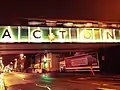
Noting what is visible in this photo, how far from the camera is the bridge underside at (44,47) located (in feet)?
13.9

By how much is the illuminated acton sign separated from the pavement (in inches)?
22.1

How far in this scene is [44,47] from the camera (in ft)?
14.4

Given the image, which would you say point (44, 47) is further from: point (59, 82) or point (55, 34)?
point (59, 82)

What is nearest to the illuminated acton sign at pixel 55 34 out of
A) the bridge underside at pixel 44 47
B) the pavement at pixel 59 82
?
the bridge underside at pixel 44 47

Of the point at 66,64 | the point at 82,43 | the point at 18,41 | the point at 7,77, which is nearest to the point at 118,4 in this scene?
the point at 82,43

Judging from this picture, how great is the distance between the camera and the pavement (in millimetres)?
3808

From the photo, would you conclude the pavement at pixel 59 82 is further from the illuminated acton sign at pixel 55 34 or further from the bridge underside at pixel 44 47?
the illuminated acton sign at pixel 55 34

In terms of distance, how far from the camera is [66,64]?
443 cm

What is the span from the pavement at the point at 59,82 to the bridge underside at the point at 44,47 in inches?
17.2

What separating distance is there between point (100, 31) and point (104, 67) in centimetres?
63

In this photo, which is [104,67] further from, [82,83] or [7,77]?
[7,77]

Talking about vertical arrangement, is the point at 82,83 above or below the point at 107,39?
below

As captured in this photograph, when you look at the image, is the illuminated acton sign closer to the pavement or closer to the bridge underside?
Result: the bridge underside

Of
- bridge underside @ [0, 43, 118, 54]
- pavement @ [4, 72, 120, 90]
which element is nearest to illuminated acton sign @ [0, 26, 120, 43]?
bridge underside @ [0, 43, 118, 54]
